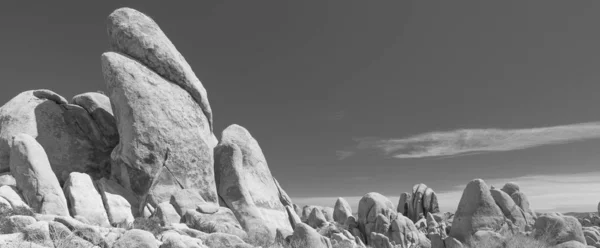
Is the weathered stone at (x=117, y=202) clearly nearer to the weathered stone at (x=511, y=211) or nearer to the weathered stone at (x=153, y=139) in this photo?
the weathered stone at (x=153, y=139)

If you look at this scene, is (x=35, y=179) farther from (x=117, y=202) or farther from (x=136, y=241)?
(x=136, y=241)

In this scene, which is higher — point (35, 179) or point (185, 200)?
point (35, 179)

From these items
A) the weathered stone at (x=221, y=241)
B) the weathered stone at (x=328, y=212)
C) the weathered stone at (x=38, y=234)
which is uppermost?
the weathered stone at (x=38, y=234)

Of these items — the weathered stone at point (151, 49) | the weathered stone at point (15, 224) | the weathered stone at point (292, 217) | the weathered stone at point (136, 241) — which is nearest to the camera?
the weathered stone at point (15, 224)

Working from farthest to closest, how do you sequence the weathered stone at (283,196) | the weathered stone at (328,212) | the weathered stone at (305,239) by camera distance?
the weathered stone at (328,212)
the weathered stone at (283,196)
the weathered stone at (305,239)

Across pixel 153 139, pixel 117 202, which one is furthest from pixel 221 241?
pixel 153 139

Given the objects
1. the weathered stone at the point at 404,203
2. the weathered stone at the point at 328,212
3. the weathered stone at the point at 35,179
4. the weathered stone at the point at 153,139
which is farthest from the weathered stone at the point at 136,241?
the weathered stone at the point at 404,203

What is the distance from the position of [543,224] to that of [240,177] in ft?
74.6

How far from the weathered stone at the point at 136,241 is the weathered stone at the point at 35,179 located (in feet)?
31.8

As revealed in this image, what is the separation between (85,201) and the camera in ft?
76.4

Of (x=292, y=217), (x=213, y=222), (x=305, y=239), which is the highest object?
(x=213, y=222)

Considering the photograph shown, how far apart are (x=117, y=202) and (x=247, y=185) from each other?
10908 millimetres

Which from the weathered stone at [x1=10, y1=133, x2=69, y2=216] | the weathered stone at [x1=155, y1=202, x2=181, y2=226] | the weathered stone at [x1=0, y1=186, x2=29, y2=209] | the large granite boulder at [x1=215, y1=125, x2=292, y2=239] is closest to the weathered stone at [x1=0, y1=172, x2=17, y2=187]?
the weathered stone at [x1=10, y1=133, x2=69, y2=216]

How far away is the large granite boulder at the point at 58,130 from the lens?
29266 millimetres
